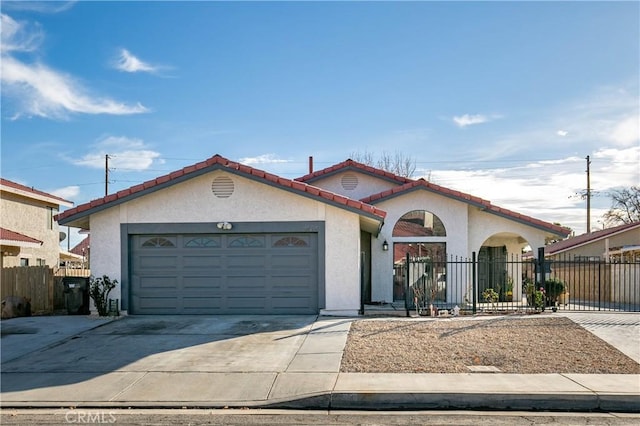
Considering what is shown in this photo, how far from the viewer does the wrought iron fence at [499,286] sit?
15.6m

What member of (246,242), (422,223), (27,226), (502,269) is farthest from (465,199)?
(27,226)

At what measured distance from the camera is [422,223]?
19578 mm

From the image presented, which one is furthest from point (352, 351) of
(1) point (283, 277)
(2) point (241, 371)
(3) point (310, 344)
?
(1) point (283, 277)

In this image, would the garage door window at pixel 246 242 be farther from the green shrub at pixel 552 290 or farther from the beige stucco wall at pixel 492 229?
the green shrub at pixel 552 290

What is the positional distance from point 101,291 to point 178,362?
20.1 feet

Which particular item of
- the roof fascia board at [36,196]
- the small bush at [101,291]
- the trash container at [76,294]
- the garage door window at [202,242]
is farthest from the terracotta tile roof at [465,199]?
the roof fascia board at [36,196]

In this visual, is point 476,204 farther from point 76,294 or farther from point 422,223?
point 76,294

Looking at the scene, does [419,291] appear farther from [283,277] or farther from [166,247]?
[166,247]

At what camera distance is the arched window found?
19.5 m

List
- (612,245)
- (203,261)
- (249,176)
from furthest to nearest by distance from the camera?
(612,245) < (203,261) < (249,176)

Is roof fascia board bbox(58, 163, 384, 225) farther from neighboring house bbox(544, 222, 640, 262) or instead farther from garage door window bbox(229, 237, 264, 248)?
neighboring house bbox(544, 222, 640, 262)

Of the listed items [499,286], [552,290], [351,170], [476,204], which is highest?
[351,170]

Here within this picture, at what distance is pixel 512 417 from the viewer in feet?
24.5

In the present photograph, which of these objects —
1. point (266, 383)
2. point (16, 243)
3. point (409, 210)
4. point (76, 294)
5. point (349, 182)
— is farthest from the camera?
point (349, 182)
